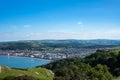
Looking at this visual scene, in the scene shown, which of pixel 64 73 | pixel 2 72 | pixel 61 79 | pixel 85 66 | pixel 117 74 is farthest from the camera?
pixel 117 74

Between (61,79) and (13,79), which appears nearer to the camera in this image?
(13,79)

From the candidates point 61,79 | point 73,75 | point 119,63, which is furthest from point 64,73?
point 119,63

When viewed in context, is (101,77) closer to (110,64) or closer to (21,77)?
(21,77)

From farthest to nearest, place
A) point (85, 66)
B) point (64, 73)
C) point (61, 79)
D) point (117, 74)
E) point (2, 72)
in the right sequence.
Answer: point (117, 74), point (85, 66), point (64, 73), point (2, 72), point (61, 79)

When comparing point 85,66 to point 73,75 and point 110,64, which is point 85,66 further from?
point 110,64

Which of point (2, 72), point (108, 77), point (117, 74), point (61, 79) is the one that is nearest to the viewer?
point (61, 79)

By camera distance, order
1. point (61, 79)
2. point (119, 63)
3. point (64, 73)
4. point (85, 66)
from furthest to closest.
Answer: point (119, 63) < point (85, 66) < point (64, 73) < point (61, 79)

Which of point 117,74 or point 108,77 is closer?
point 108,77

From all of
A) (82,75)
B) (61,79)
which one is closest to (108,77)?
(82,75)

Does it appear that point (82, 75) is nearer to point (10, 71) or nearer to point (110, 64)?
point (10, 71)
